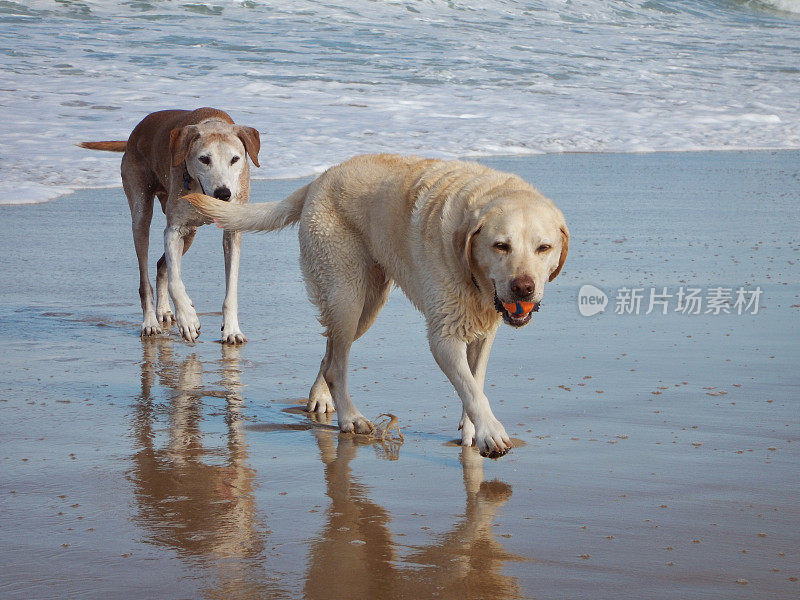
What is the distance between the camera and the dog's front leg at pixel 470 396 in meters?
3.55

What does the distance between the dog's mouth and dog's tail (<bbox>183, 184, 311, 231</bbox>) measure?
1.46 metres

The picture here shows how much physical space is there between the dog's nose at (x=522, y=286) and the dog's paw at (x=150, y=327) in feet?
10.8

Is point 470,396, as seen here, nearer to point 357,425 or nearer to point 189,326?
point 357,425

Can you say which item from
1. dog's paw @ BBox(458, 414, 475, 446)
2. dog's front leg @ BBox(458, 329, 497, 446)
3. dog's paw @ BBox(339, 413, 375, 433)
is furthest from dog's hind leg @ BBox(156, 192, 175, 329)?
dog's paw @ BBox(458, 414, 475, 446)

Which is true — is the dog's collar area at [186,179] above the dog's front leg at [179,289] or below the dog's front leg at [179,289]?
above

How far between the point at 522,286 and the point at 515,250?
0.14 metres

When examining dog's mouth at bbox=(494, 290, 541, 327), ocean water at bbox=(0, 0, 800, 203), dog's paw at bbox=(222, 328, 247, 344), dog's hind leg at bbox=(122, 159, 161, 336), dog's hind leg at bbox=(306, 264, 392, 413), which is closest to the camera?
dog's mouth at bbox=(494, 290, 541, 327)

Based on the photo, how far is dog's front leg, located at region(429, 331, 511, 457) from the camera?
3.55 m

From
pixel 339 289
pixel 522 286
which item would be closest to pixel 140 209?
pixel 339 289

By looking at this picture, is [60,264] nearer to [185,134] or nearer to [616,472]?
[185,134]

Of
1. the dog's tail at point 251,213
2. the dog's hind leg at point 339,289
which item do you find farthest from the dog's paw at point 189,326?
the dog's hind leg at point 339,289

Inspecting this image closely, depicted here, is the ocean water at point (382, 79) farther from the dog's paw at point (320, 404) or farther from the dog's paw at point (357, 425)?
the dog's paw at point (357, 425)

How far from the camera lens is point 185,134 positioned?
645 cm

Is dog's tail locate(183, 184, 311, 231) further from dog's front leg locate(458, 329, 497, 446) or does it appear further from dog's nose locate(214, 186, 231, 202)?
dog's nose locate(214, 186, 231, 202)
